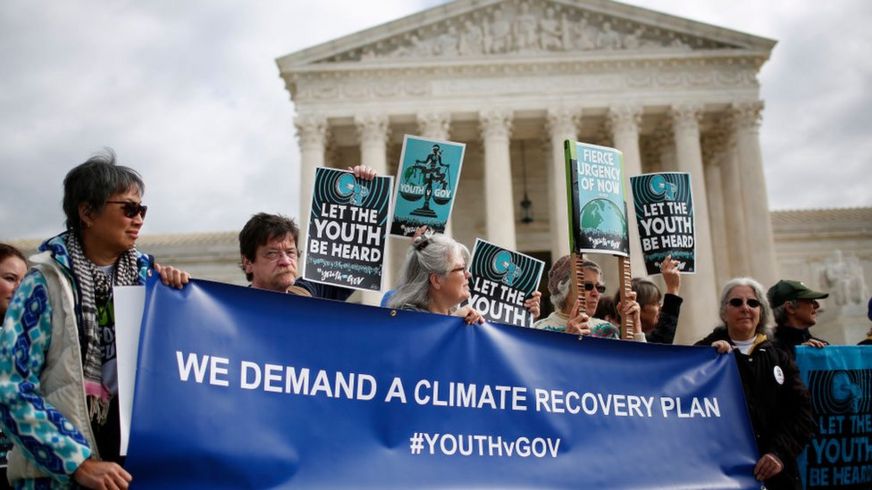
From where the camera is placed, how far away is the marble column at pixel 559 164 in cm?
2878

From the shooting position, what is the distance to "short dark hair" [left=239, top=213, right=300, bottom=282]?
4488 millimetres

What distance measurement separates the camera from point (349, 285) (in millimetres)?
6410

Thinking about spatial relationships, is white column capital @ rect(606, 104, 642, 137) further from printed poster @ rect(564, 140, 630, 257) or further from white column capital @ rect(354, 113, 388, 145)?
printed poster @ rect(564, 140, 630, 257)

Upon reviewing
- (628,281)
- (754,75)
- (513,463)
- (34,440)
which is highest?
(754,75)

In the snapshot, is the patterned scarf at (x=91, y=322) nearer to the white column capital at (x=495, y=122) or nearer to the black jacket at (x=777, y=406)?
the black jacket at (x=777, y=406)

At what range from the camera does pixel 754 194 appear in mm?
29000

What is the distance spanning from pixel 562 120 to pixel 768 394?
82.2 ft

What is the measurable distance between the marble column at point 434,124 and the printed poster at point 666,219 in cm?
2258

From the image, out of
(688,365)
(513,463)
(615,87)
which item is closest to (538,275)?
(688,365)

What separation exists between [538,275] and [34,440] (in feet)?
17.3

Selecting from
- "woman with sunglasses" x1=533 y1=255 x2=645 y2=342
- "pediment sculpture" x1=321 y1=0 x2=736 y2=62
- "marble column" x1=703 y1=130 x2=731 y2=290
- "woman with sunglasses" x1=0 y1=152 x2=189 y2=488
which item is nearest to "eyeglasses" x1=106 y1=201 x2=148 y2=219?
"woman with sunglasses" x1=0 y1=152 x2=189 y2=488

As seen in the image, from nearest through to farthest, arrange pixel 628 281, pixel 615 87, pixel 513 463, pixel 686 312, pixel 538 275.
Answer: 1. pixel 513 463
2. pixel 628 281
3. pixel 538 275
4. pixel 686 312
5. pixel 615 87

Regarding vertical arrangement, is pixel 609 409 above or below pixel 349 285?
below

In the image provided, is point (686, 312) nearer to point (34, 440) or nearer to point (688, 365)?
point (688, 365)
